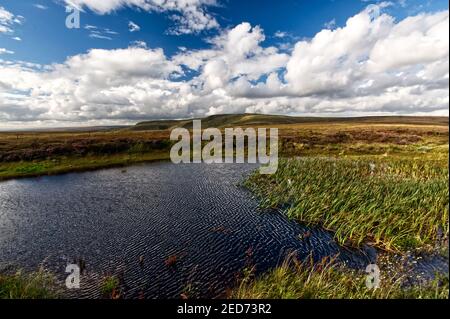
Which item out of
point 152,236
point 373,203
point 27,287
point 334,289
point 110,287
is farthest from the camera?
point 373,203

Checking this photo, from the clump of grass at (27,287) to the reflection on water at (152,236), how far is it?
92 centimetres

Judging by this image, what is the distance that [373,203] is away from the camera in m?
18.9

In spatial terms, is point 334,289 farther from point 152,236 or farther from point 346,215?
point 152,236

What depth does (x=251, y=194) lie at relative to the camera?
92.8 ft

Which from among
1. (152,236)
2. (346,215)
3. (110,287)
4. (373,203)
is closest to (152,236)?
(152,236)

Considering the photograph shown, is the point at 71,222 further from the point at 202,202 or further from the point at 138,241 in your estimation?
the point at 202,202

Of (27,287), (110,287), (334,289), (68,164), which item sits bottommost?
(110,287)

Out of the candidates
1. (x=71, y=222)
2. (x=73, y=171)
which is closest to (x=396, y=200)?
(x=71, y=222)

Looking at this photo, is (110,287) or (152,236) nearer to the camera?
(110,287)

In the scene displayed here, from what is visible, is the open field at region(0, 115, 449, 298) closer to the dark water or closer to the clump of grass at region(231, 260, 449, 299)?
the clump of grass at region(231, 260, 449, 299)

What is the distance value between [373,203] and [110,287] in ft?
59.2

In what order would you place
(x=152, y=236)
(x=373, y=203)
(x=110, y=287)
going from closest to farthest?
(x=110, y=287), (x=152, y=236), (x=373, y=203)
